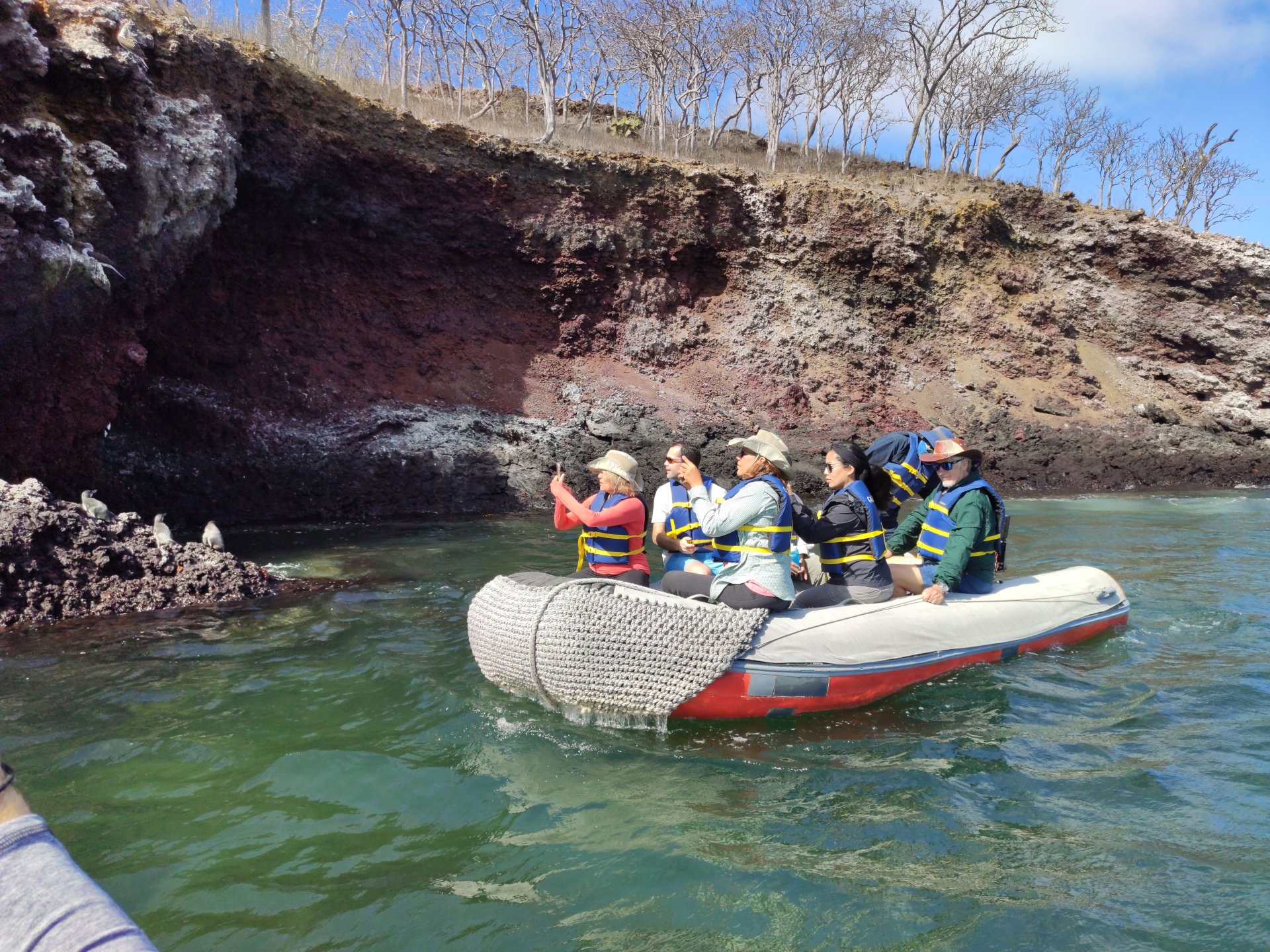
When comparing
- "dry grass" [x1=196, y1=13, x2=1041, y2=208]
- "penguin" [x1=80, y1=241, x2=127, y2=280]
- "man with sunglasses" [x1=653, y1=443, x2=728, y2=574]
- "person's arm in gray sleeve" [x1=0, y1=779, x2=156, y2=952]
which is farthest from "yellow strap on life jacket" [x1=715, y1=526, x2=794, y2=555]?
"dry grass" [x1=196, y1=13, x2=1041, y2=208]

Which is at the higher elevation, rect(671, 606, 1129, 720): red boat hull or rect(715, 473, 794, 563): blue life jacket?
rect(715, 473, 794, 563): blue life jacket

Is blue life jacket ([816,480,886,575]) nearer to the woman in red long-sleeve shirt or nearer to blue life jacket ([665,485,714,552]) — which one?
blue life jacket ([665,485,714,552])

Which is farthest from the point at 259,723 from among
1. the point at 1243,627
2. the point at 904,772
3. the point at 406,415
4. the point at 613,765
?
the point at 406,415

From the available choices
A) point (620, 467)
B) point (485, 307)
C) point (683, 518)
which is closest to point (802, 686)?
point (683, 518)

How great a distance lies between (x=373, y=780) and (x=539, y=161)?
1680 cm

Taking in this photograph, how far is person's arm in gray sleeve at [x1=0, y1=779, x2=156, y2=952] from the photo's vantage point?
146 cm

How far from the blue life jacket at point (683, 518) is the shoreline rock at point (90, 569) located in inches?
169

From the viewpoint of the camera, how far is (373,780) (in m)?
4.79

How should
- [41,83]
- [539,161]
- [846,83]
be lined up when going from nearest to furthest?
Answer: [41,83] → [539,161] → [846,83]

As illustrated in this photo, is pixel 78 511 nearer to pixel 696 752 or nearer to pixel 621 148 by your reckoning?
pixel 696 752

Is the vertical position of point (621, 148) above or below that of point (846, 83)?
below

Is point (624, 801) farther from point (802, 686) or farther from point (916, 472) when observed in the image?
point (916, 472)

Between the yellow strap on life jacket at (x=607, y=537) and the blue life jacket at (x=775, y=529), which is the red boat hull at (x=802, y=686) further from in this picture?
the yellow strap on life jacket at (x=607, y=537)

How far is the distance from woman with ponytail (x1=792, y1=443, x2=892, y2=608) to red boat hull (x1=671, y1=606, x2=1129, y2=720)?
21.8 inches
